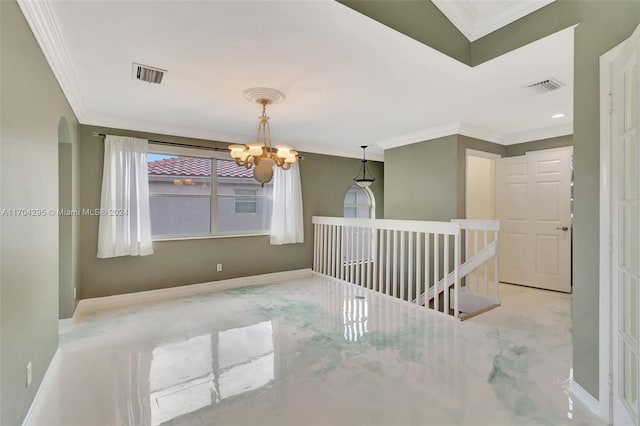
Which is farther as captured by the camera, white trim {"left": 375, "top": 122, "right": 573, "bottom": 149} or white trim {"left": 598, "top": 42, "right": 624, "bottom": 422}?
white trim {"left": 375, "top": 122, "right": 573, "bottom": 149}

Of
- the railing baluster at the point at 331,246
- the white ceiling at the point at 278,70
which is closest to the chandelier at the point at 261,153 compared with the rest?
the white ceiling at the point at 278,70

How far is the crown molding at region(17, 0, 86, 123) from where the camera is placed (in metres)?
1.71

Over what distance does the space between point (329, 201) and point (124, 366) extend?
4.30 metres

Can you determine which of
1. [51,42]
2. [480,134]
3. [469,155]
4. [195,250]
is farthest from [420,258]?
[51,42]

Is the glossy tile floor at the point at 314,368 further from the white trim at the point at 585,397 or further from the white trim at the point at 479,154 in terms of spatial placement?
the white trim at the point at 479,154

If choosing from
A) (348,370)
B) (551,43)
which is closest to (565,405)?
(348,370)

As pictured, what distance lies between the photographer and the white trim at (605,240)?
1.72 metres

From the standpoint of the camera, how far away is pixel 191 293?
4.46 metres

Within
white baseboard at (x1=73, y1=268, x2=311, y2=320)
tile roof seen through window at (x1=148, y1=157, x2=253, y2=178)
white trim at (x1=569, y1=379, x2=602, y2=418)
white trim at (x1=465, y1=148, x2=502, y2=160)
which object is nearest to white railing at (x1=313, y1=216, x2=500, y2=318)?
white baseboard at (x1=73, y1=268, x2=311, y2=320)

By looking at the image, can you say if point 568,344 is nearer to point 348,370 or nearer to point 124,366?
point 348,370

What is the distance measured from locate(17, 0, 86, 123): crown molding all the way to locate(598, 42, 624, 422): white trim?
325cm

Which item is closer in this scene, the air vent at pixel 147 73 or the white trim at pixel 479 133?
the air vent at pixel 147 73

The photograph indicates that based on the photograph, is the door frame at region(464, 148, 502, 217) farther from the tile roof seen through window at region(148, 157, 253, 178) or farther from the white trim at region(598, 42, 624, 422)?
the tile roof seen through window at region(148, 157, 253, 178)

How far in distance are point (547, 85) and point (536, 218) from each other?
250cm
